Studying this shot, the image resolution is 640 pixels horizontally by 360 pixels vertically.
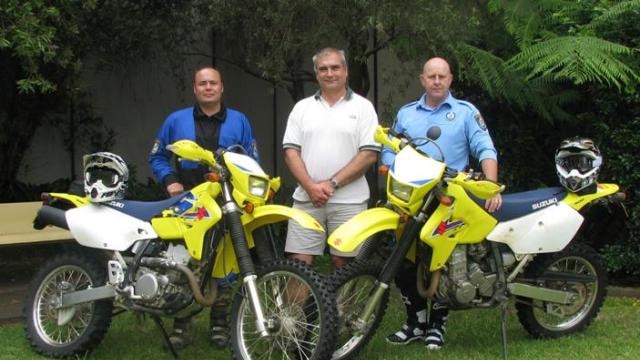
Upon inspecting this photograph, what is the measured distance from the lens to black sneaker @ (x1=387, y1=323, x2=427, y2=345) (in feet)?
18.1

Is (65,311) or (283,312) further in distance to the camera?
(65,311)

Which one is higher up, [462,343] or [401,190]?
[401,190]

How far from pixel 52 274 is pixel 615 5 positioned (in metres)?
4.70

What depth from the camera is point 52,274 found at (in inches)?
210

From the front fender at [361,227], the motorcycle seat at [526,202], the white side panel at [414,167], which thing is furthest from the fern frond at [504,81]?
the front fender at [361,227]

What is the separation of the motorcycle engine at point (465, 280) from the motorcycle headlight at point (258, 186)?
1.21 m

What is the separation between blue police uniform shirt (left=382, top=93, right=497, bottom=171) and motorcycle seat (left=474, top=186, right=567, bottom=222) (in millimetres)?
309

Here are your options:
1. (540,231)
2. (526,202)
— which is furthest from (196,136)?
(540,231)

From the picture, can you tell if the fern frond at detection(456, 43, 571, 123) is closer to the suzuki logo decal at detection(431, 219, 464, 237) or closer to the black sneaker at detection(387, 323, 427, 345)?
the suzuki logo decal at detection(431, 219, 464, 237)

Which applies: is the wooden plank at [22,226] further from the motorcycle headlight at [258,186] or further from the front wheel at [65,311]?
the motorcycle headlight at [258,186]

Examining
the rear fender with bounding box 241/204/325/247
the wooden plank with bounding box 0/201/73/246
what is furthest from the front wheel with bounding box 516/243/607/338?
the wooden plank with bounding box 0/201/73/246

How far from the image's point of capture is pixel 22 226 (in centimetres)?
728

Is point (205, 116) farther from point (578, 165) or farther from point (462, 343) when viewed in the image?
point (578, 165)

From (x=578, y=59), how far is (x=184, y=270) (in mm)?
3360
